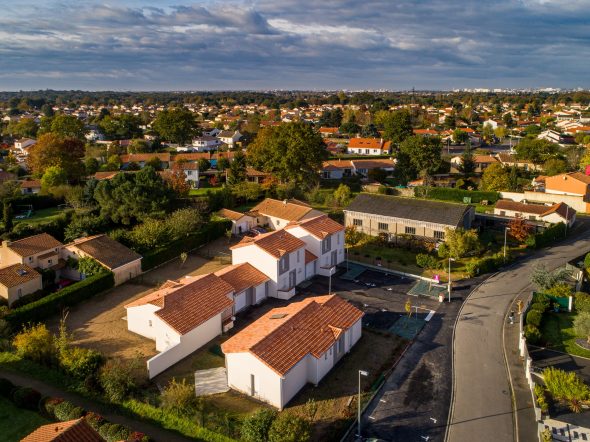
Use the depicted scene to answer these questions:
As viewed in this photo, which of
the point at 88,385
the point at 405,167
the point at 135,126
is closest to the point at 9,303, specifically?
the point at 88,385

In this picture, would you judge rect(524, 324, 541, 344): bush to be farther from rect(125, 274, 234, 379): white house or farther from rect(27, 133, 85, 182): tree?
rect(27, 133, 85, 182): tree

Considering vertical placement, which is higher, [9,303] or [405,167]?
[405,167]

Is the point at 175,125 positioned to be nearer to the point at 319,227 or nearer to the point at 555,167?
the point at 319,227

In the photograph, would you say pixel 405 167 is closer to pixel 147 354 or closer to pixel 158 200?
pixel 158 200

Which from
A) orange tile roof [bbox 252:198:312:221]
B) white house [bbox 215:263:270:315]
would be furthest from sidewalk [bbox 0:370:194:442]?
orange tile roof [bbox 252:198:312:221]

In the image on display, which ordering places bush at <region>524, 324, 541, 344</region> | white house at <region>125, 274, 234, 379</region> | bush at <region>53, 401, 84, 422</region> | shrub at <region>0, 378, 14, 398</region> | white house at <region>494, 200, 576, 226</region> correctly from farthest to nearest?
white house at <region>494, 200, 576, 226</region> → bush at <region>524, 324, 541, 344</region> → white house at <region>125, 274, 234, 379</region> → shrub at <region>0, 378, 14, 398</region> → bush at <region>53, 401, 84, 422</region>
